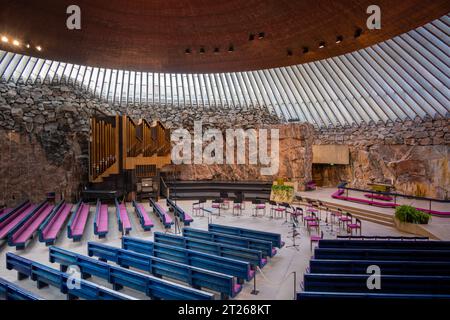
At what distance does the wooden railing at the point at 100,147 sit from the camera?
11.9 meters

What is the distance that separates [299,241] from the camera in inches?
305

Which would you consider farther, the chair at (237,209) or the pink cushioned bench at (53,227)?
the chair at (237,209)

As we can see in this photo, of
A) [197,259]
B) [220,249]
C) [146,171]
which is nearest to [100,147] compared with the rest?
[146,171]

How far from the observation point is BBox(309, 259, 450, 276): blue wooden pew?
471 cm

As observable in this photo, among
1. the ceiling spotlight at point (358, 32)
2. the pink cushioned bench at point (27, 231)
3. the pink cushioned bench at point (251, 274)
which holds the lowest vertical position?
the pink cushioned bench at point (251, 274)

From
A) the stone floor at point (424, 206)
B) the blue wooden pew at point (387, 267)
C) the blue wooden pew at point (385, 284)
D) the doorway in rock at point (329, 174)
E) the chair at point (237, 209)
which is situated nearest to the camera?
the blue wooden pew at point (385, 284)

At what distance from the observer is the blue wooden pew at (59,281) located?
12.1 ft

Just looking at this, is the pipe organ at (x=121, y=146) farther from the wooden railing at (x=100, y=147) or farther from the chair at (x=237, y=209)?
the chair at (x=237, y=209)

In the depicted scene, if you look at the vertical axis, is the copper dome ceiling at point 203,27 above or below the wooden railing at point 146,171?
above

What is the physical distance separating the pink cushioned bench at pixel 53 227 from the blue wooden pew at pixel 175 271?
2020mm

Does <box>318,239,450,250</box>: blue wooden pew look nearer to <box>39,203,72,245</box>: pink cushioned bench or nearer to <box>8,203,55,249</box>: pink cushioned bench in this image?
<box>39,203,72,245</box>: pink cushioned bench

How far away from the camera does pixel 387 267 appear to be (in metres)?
4.82

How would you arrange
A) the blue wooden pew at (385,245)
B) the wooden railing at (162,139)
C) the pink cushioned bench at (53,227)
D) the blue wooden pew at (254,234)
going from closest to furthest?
the blue wooden pew at (385,245) < the blue wooden pew at (254,234) < the pink cushioned bench at (53,227) < the wooden railing at (162,139)

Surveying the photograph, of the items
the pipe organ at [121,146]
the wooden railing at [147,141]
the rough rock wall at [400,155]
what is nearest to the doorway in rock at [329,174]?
the rough rock wall at [400,155]
